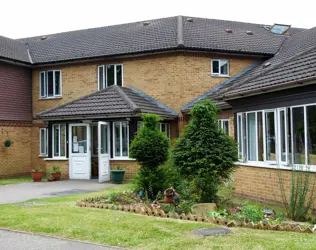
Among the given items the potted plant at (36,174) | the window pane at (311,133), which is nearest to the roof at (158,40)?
the potted plant at (36,174)

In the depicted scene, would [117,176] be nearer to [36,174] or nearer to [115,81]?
[36,174]

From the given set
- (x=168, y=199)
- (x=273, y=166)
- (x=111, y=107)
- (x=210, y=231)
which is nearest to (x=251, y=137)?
(x=273, y=166)

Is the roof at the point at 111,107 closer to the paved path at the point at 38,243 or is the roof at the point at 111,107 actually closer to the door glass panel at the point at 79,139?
the door glass panel at the point at 79,139

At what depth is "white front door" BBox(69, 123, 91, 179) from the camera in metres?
19.6

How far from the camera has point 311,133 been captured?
1057cm

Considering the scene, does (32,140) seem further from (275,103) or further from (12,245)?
(12,245)

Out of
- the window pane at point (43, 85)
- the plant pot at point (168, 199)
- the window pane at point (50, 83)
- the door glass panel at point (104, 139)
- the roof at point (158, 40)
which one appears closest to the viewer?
the plant pot at point (168, 199)

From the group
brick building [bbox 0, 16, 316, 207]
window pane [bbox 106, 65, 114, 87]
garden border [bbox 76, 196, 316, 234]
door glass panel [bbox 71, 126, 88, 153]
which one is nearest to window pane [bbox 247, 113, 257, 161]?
brick building [bbox 0, 16, 316, 207]

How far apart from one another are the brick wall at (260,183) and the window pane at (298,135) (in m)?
0.51

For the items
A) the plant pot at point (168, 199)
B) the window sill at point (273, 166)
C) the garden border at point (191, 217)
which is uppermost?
the window sill at point (273, 166)

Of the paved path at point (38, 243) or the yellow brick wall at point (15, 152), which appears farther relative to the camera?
the yellow brick wall at point (15, 152)

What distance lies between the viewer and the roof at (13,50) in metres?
22.7

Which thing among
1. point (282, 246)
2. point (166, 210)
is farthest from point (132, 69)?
point (282, 246)

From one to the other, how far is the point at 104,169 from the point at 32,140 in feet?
23.4
